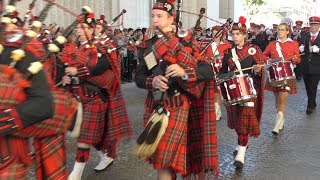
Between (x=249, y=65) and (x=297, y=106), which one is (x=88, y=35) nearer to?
(x=249, y=65)

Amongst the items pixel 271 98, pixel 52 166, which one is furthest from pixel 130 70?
pixel 52 166

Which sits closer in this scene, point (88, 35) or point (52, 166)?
point (52, 166)

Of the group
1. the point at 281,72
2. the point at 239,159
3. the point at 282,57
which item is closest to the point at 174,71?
the point at 239,159

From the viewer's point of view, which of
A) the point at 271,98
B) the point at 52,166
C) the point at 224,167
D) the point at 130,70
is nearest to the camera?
the point at 52,166

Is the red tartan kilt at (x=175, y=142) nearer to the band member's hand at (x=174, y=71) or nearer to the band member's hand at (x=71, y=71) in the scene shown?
the band member's hand at (x=174, y=71)

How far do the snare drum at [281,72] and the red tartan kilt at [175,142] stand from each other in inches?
136

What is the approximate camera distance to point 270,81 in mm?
6996

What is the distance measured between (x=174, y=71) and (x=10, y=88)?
4.93 ft

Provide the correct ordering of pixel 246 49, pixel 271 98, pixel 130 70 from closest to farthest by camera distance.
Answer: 1. pixel 246 49
2. pixel 271 98
3. pixel 130 70

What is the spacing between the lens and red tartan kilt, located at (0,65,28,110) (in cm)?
217

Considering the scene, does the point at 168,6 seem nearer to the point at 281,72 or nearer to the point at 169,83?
the point at 169,83

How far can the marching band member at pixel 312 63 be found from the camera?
9.08 meters

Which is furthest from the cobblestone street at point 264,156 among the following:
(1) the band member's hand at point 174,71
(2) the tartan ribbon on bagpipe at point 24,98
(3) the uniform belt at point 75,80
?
(2) the tartan ribbon on bagpipe at point 24,98

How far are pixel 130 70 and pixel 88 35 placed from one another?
940 centimetres
